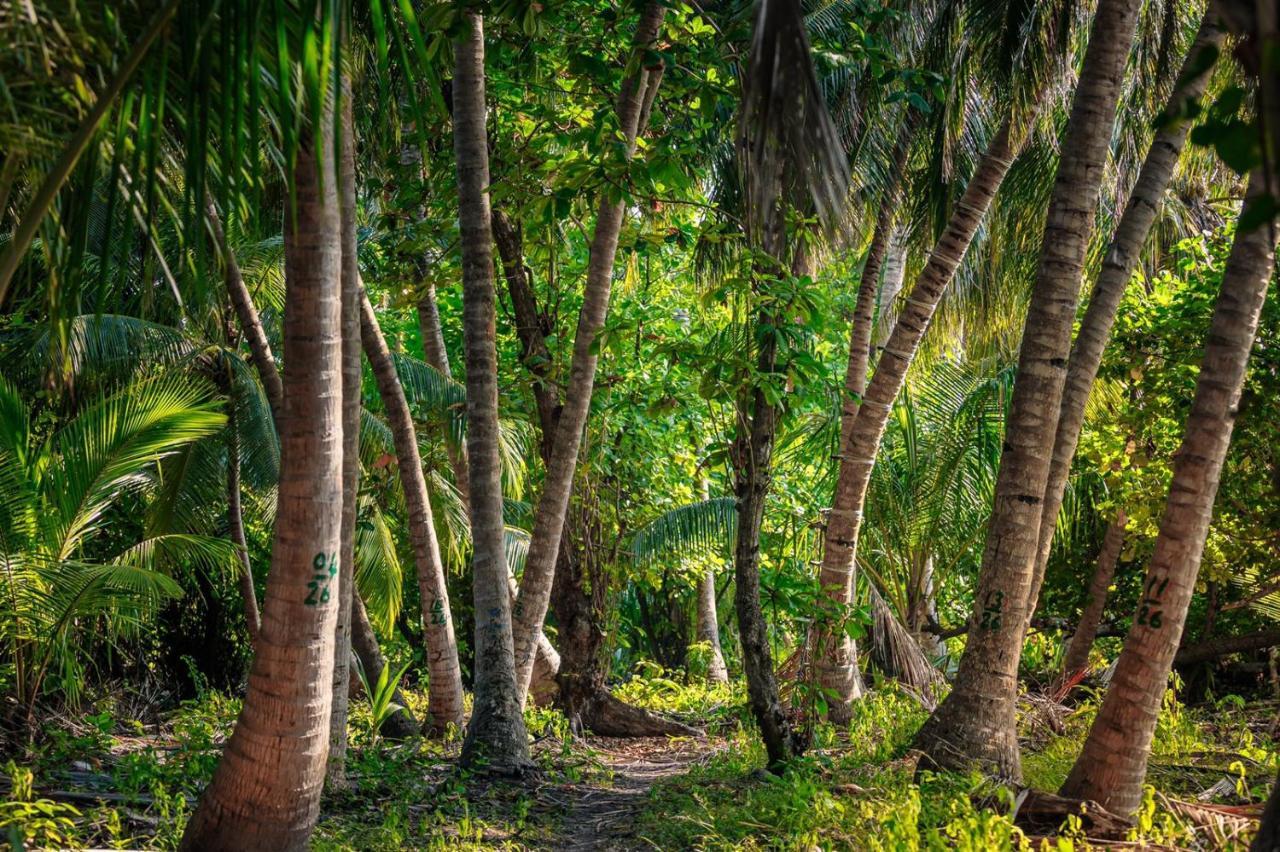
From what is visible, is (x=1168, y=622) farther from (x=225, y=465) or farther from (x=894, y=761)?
(x=225, y=465)

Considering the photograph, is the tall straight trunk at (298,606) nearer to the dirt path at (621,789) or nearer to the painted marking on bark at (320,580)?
the painted marking on bark at (320,580)

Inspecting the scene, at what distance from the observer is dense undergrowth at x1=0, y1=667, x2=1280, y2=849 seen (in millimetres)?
4918

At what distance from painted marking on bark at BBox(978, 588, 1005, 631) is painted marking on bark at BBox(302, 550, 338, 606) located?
3.60 m

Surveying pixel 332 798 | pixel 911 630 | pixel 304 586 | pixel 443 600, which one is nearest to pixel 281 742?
pixel 304 586

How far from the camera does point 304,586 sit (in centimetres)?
489

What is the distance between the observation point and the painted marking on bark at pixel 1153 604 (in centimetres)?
521

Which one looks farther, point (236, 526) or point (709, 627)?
point (709, 627)

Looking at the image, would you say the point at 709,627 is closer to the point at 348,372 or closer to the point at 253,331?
the point at 253,331

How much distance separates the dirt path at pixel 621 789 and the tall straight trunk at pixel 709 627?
5.66 m

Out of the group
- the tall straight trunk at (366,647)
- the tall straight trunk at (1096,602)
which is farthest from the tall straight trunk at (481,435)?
the tall straight trunk at (1096,602)

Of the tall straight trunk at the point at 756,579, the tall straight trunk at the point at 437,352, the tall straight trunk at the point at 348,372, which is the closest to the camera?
the tall straight trunk at the point at 348,372

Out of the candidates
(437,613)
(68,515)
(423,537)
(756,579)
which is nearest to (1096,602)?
(756,579)

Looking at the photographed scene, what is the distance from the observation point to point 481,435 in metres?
8.05

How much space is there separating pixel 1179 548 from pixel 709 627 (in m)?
13.0
